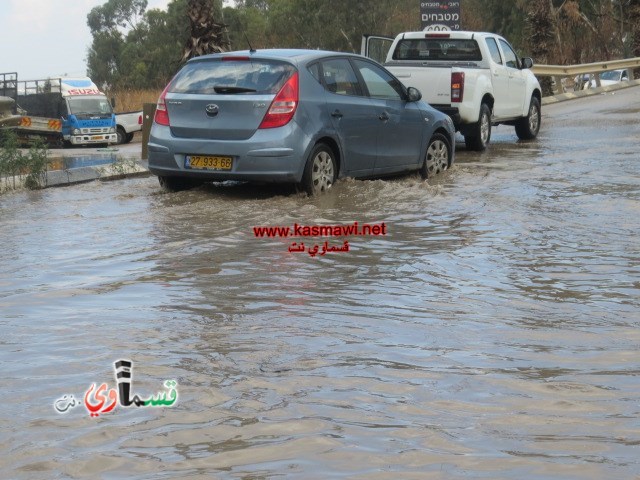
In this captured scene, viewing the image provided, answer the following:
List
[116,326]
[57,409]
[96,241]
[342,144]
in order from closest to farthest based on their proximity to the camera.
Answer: [57,409], [116,326], [96,241], [342,144]

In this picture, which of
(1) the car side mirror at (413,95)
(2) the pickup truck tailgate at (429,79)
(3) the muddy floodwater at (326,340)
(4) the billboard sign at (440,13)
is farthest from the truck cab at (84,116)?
(3) the muddy floodwater at (326,340)

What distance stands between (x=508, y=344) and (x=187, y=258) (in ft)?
11.6

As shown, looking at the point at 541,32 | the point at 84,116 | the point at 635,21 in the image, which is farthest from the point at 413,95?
the point at 635,21

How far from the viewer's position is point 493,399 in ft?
17.6

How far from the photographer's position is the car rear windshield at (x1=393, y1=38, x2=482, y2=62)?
65.6 ft

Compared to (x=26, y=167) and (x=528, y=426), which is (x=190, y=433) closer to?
(x=528, y=426)

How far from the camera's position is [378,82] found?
1432 cm

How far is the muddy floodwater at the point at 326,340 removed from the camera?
4.67 meters

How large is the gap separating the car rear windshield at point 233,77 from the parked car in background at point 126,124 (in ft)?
99.2

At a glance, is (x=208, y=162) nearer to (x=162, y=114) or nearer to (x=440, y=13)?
(x=162, y=114)

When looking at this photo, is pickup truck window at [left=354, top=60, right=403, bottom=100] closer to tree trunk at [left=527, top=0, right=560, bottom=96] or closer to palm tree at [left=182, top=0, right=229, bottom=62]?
palm tree at [left=182, top=0, right=229, bottom=62]

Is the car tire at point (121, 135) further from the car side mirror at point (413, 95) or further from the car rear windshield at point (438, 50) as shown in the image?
the car side mirror at point (413, 95)

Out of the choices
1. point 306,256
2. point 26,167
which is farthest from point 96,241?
point 26,167

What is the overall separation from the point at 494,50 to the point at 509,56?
853 mm
